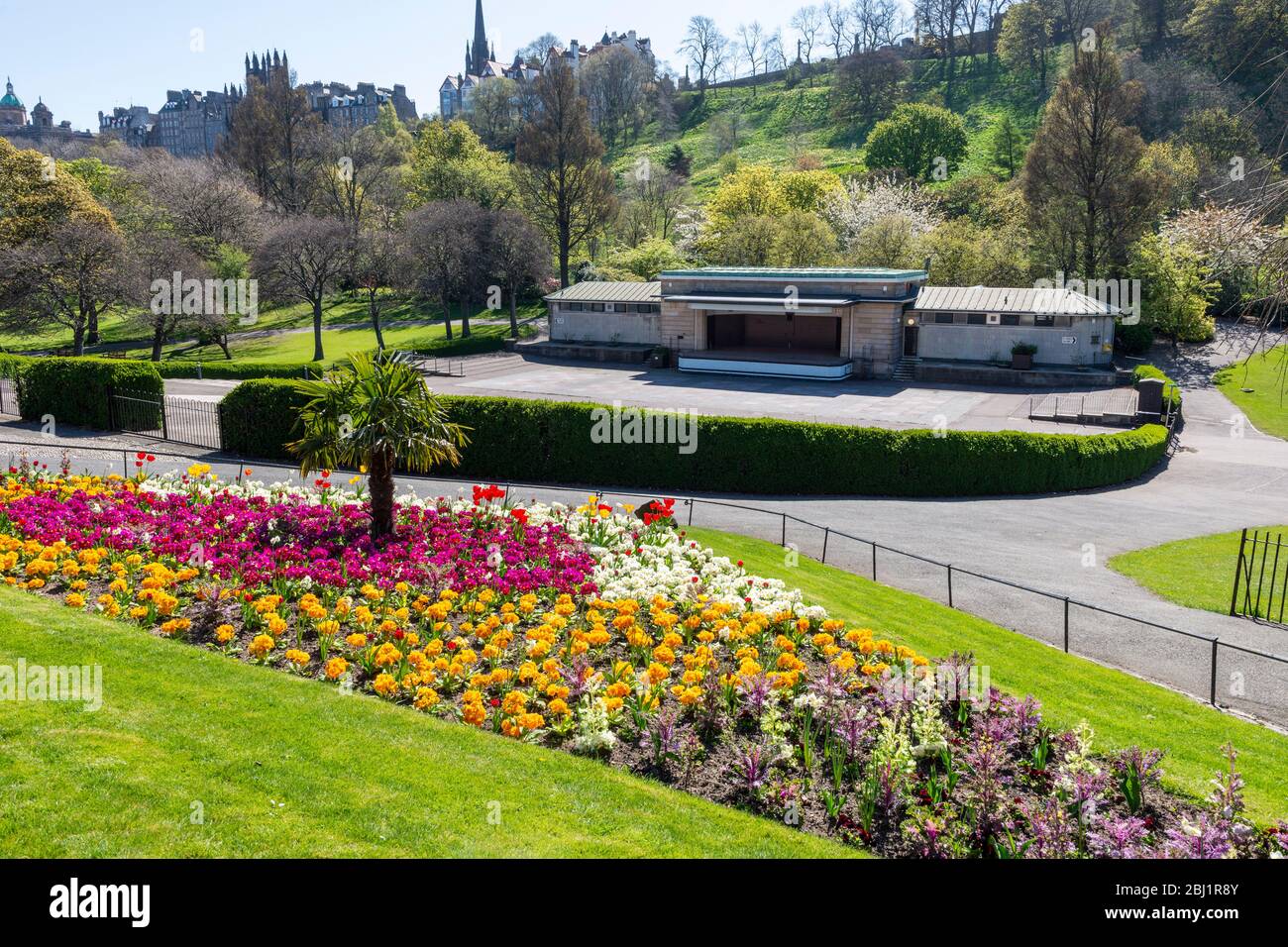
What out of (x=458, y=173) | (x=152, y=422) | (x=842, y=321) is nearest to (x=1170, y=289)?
(x=842, y=321)

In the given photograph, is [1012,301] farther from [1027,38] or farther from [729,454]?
[1027,38]

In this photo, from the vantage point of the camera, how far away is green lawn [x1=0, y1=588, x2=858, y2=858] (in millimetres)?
6605

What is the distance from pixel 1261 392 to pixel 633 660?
42050mm

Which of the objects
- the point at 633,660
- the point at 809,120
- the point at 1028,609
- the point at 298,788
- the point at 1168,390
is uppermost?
the point at 809,120

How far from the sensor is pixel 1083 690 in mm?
11727

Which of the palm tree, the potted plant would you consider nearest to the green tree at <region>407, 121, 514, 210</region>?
the potted plant

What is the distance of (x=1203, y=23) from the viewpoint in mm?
76312

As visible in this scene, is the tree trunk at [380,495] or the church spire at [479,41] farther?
the church spire at [479,41]

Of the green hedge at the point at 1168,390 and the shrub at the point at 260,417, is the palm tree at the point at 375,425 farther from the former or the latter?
the green hedge at the point at 1168,390

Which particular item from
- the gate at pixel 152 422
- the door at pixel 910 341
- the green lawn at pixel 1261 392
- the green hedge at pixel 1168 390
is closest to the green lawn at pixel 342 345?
the gate at pixel 152 422

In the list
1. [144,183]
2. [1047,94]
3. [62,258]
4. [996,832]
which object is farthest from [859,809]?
[1047,94]

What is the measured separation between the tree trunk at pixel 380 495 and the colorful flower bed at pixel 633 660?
0.38m

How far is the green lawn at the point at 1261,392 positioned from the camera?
1457 inches
